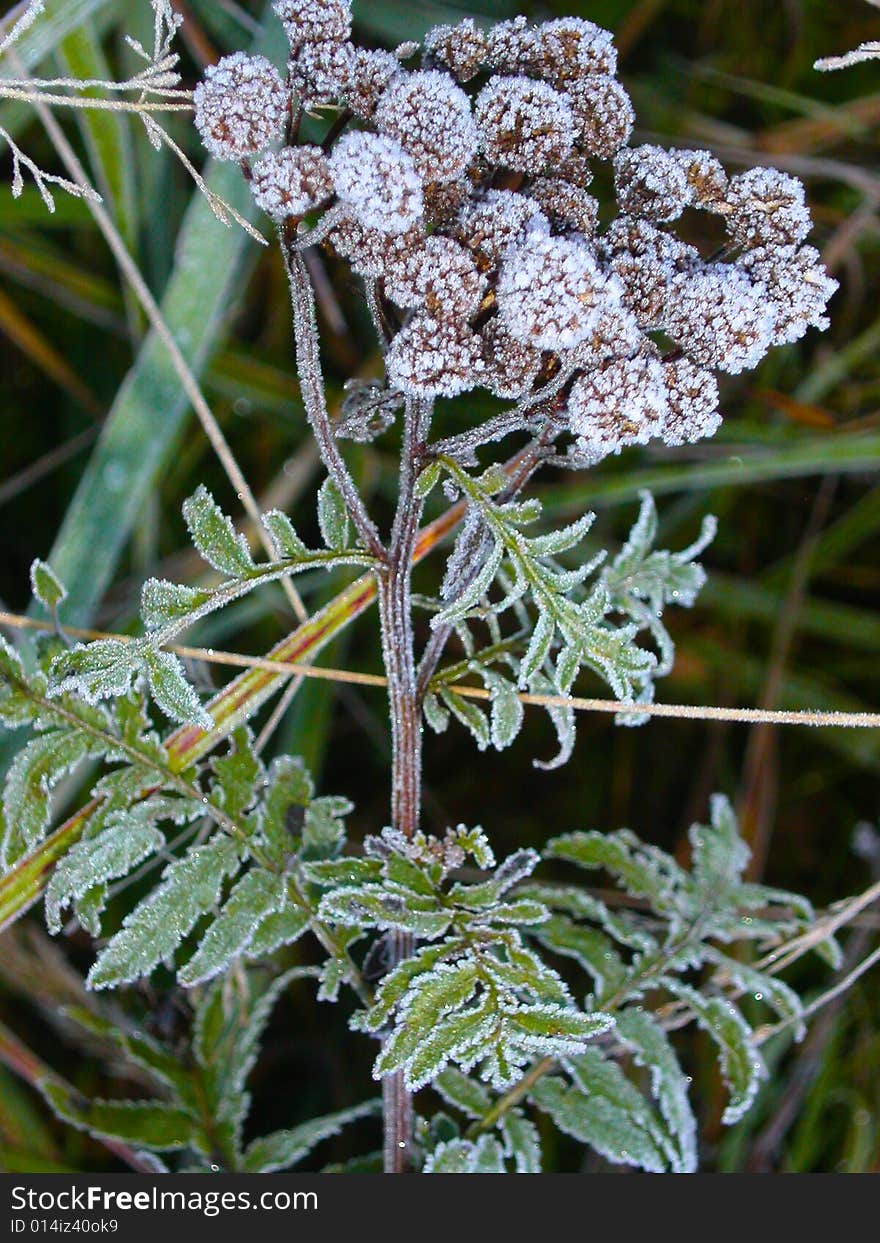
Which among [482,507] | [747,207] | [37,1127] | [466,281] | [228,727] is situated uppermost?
[747,207]

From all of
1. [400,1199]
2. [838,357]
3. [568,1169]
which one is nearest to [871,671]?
[838,357]

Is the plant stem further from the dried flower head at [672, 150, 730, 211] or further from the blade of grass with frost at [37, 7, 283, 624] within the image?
the blade of grass with frost at [37, 7, 283, 624]

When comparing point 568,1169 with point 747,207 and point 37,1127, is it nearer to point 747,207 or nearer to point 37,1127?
point 37,1127

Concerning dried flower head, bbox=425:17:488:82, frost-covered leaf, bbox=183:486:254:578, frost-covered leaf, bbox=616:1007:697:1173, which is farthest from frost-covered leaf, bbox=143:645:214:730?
frost-covered leaf, bbox=616:1007:697:1173

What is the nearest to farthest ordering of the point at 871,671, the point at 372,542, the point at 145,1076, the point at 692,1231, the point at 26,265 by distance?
the point at 372,542
the point at 692,1231
the point at 145,1076
the point at 26,265
the point at 871,671

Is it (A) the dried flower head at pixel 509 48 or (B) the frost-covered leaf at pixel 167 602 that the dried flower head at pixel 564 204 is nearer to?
(A) the dried flower head at pixel 509 48

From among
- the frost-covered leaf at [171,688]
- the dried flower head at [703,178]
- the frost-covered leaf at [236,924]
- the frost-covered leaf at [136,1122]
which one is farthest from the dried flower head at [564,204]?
the frost-covered leaf at [136,1122]
